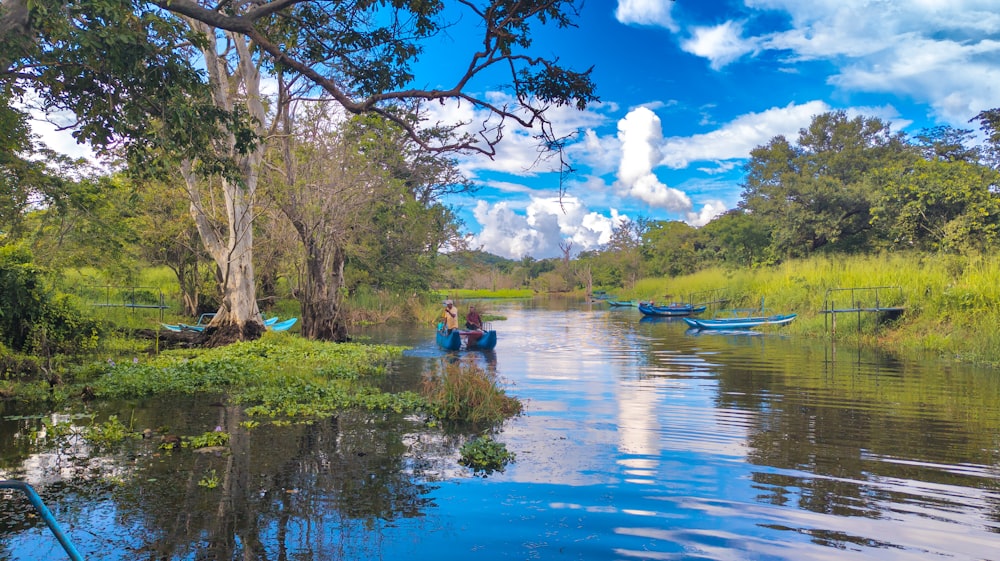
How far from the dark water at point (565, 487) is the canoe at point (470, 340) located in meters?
8.99

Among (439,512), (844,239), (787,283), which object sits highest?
(844,239)

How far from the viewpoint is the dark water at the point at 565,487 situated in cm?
531

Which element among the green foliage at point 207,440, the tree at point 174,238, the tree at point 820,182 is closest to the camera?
the green foliage at point 207,440

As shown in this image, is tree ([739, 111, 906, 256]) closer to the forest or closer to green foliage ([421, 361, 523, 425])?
the forest

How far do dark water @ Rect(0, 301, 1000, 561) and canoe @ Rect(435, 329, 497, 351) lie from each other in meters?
8.99

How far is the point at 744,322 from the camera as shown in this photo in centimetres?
2888

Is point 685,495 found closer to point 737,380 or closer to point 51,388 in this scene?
point 737,380

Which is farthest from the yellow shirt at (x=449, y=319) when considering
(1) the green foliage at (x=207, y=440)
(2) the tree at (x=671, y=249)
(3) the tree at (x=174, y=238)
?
(2) the tree at (x=671, y=249)

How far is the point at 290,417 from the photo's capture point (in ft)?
32.4

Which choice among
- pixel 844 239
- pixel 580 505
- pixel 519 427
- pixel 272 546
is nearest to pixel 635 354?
pixel 519 427

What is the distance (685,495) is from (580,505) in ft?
3.94

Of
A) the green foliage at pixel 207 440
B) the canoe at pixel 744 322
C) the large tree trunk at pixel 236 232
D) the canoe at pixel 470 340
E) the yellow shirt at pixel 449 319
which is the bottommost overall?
the green foliage at pixel 207 440

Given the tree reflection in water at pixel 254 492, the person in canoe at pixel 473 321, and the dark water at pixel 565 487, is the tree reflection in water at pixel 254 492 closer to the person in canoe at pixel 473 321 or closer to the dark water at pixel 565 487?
the dark water at pixel 565 487

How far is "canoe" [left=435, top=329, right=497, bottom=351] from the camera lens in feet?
68.9
